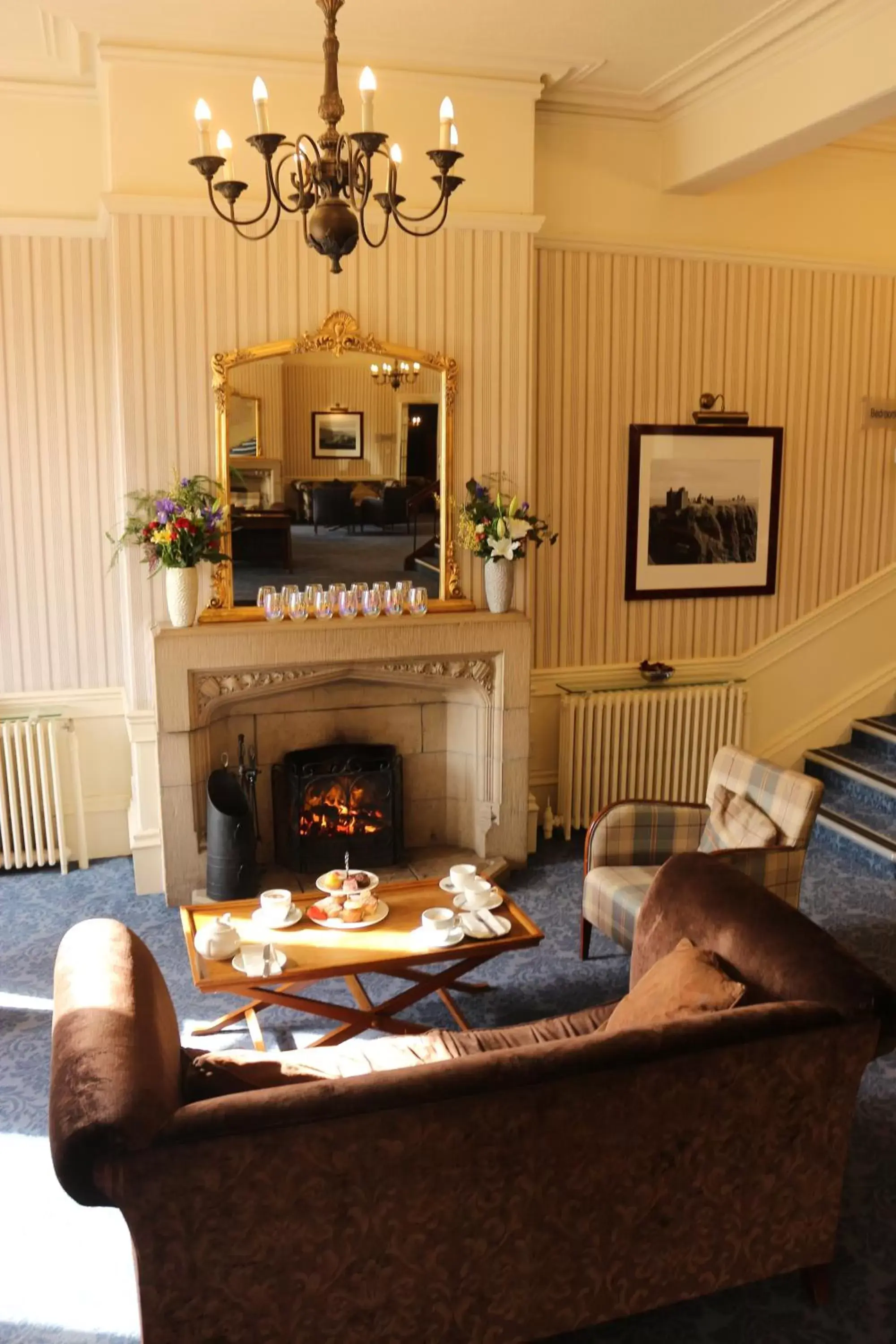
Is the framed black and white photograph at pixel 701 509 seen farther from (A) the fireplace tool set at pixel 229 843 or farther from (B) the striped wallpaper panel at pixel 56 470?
(B) the striped wallpaper panel at pixel 56 470

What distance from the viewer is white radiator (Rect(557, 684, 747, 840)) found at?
605 centimetres

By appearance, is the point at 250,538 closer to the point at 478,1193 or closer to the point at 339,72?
the point at 339,72

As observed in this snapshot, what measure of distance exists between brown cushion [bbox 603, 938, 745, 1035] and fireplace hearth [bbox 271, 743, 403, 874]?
98.6 inches

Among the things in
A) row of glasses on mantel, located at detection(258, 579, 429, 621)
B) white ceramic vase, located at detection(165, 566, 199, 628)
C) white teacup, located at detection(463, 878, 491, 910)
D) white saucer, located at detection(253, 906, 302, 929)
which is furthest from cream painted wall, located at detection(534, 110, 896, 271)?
white saucer, located at detection(253, 906, 302, 929)

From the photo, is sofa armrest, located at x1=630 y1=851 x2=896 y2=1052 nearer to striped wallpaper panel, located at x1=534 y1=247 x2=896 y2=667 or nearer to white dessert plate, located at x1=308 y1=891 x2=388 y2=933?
white dessert plate, located at x1=308 y1=891 x2=388 y2=933

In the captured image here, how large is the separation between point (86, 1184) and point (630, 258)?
5104 millimetres

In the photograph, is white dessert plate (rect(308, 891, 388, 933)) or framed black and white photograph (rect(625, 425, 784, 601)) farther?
framed black and white photograph (rect(625, 425, 784, 601))

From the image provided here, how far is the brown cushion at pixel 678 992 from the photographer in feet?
8.81

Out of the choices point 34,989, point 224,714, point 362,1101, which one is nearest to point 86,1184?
point 362,1101

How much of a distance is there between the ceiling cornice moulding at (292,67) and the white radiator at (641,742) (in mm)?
2965

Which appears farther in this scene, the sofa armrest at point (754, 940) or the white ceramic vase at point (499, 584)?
the white ceramic vase at point (499, 584)

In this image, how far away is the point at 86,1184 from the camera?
213cm

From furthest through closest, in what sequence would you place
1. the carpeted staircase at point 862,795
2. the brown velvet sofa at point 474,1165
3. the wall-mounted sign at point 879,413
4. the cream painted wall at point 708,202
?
1. the wall-mounted sign at point 879,413
2. the carpeted staircase at point 862,795
3. the cream painted wall at point 708,202
4. the brown velvet sofa at point 474,1165

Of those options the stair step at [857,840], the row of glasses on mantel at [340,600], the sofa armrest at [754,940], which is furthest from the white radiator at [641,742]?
the sofa armrest at [754,940]
